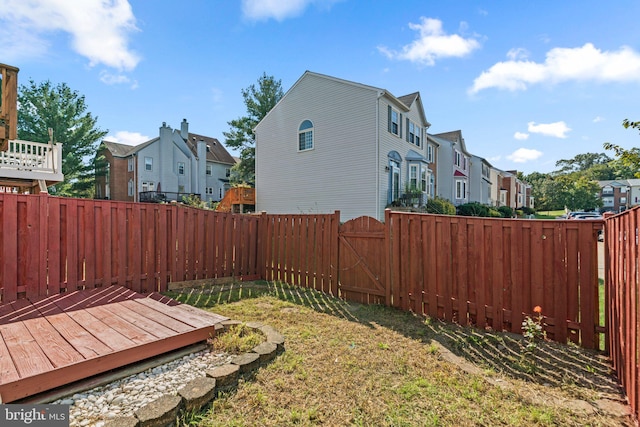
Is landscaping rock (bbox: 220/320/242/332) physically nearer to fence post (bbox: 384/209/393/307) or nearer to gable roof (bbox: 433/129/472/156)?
fence post (bbox: 384/209/393/307)

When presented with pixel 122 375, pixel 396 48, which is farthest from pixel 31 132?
pixel 122 375

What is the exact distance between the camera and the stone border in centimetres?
195

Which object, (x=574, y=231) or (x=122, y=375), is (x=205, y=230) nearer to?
(x=122, y=375)

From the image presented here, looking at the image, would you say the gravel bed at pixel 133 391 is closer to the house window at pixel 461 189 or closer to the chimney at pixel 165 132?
the house window at pixel 461 189

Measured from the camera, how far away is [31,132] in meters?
26.2

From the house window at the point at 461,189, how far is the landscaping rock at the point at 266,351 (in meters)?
27.5

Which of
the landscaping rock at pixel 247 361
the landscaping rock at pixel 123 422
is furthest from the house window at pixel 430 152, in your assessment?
the landscaping rock at pixel 123 422

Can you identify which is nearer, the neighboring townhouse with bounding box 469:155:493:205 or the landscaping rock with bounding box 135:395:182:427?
the landscaping rock with bounding box 135:395:182:427

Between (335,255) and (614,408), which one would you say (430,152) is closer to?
(335,255)

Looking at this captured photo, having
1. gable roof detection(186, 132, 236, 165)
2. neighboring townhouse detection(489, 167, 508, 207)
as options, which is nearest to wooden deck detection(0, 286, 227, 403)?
gable roof detection(186, 132, 236, 165)

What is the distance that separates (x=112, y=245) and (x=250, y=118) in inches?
975

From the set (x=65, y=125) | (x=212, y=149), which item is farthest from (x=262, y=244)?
(x=65, y=125)

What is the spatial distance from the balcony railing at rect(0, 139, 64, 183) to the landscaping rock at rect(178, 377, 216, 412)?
12496 millimetres

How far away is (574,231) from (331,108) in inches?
553
